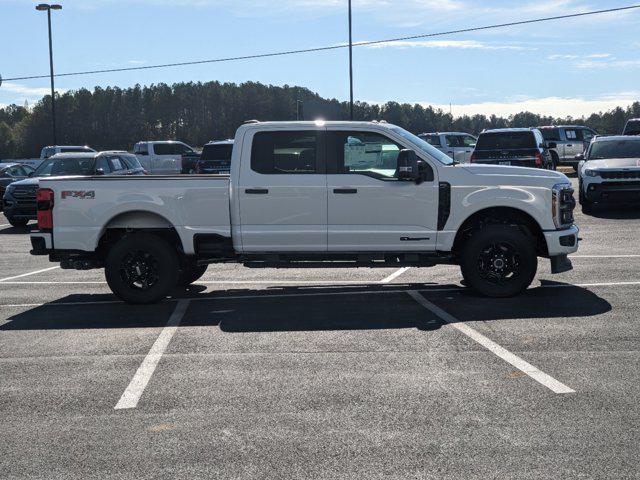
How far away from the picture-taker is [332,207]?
983 cm

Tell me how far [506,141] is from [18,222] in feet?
42.1

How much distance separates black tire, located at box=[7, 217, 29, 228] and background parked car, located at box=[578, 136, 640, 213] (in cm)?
1391

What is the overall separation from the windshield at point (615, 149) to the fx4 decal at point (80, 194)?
1508 centimetres

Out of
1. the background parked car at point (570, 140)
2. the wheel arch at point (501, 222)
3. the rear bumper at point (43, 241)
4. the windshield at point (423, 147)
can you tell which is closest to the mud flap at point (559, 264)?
the wheel arch at point (501, 222)

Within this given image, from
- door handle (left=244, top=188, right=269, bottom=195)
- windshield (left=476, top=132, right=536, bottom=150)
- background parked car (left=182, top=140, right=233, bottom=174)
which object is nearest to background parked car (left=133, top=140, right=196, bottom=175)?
background parked car (left=182, top=140, right=233, bottom=174)

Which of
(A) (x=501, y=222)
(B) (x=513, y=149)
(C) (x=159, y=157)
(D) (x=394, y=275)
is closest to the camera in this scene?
(A) (x=501, y=222)

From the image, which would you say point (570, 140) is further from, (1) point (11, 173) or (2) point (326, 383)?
(2) point (326, 383)

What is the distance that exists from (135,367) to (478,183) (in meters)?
4.69

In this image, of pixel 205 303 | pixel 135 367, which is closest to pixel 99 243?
pixel 205 303

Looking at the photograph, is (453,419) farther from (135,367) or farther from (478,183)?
(478,183)

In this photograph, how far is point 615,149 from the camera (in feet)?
70.4

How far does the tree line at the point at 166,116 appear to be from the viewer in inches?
4867

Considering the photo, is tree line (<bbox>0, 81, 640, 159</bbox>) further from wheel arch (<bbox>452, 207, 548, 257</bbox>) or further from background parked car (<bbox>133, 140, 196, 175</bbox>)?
wheel arch (<bbox>452, 207, 548, 257</bbox>)

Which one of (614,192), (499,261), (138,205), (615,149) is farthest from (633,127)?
(138,205)
